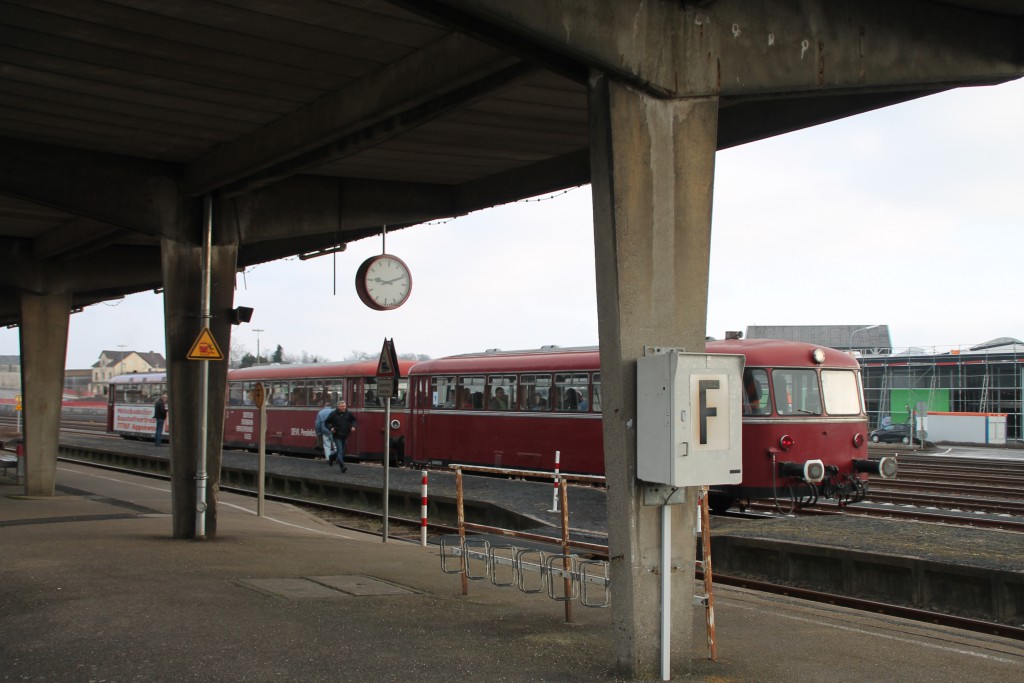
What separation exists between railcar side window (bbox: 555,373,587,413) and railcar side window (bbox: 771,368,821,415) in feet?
14.8

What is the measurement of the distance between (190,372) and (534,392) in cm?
929

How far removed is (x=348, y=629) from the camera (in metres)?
7.86

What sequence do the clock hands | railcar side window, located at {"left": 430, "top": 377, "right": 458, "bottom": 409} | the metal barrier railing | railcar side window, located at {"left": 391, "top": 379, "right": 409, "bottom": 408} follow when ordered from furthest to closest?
railcar side window, located at {"left": 391, "top": 379, "right": 409, "bottom": 408}, railcar side window, located at {"left": 430, "top": 377, "right": 458, "bottom": 409}, the clock hands, the metal barrier railing

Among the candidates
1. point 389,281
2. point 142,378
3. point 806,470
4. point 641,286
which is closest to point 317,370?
point 142,378

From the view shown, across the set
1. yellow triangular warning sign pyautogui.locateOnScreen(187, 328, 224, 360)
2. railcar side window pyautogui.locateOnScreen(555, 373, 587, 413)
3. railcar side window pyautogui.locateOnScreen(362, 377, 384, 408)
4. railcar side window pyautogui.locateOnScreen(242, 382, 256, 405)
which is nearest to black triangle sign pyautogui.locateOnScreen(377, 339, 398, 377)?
yellow triangular warning sign pyautogui.locateOnScreen(187, 328, 224, 360)

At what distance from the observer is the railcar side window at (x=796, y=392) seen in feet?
55.2

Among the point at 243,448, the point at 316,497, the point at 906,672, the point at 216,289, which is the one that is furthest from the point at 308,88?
the point at 243,448

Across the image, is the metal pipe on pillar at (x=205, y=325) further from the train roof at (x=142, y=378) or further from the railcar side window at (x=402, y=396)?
→ the train roof at (x=142, y=378)

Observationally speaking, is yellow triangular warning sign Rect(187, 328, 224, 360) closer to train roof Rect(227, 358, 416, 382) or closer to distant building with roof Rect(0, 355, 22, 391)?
train roof Rect(227, 358, 416, 382)

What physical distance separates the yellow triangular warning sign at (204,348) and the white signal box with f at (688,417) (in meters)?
7.97

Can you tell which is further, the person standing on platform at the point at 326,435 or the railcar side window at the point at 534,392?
the person standing on platform at the point at 326,435

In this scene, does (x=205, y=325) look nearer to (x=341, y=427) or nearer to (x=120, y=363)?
(x=341, y=427)

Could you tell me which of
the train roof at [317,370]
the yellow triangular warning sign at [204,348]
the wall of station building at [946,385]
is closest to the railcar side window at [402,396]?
the train roof at [317,370]

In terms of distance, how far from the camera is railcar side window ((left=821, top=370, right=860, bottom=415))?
1725cm
